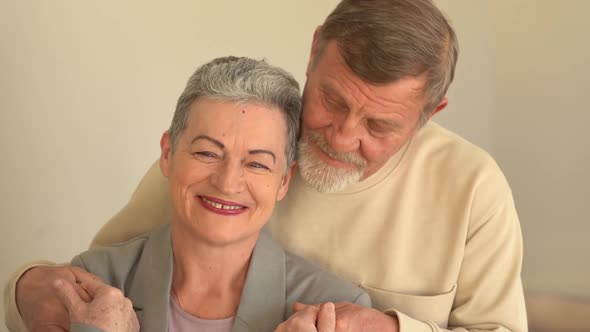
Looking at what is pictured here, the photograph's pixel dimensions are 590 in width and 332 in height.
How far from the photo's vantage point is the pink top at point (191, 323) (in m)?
1.94

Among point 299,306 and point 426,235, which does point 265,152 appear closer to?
point 299,306

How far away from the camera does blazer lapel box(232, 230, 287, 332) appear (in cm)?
193

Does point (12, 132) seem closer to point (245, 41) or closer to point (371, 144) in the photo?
point (245, 41)

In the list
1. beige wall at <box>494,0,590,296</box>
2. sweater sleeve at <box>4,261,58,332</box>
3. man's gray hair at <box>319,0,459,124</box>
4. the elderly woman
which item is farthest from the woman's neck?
beige wall at <box>494,0,590,296</box>

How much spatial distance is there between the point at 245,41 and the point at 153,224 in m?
1.18

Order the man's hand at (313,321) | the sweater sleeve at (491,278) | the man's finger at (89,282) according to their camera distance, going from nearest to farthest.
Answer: the man's hand at (313,321), the man's finger at (89,282), the sweater sleeve at (491,278)

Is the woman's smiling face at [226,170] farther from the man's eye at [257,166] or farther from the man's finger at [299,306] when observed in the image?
the man's finger at [299,306]

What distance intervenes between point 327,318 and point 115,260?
590 millimetres

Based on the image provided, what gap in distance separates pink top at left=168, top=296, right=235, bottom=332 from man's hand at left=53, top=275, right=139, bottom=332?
96mm

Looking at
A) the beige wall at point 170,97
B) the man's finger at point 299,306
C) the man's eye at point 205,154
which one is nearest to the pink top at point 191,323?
the man's finger at point 299,306

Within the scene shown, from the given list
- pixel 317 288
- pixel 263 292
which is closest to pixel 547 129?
pixel 317 288

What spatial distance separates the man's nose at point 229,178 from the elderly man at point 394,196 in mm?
242

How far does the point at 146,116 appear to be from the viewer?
310cm

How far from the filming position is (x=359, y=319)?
1.86m
